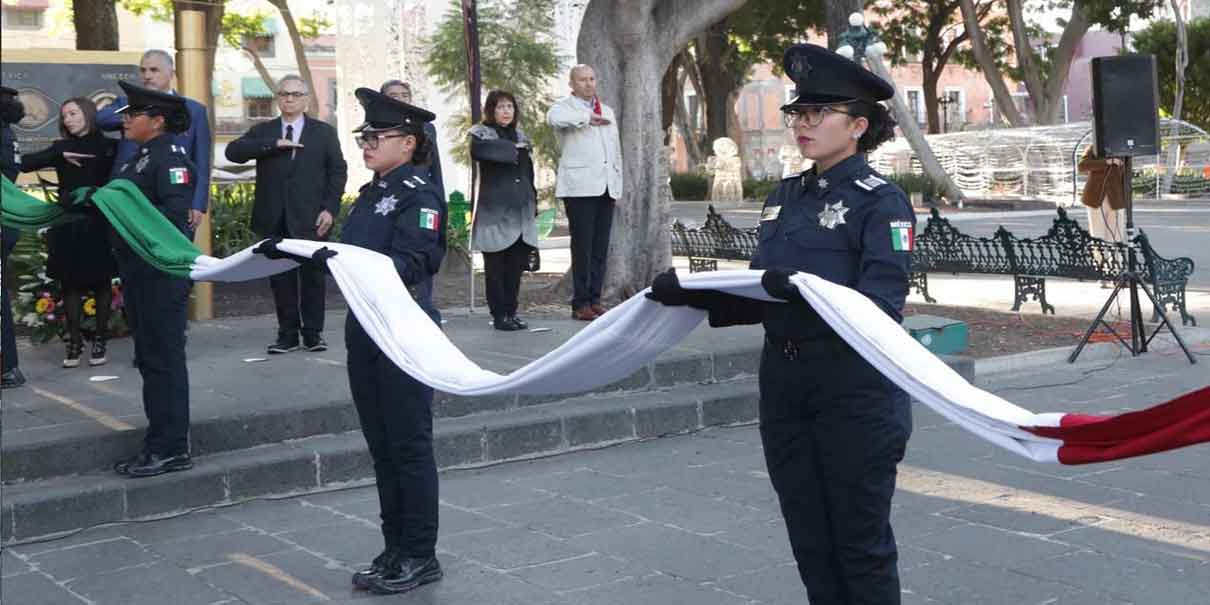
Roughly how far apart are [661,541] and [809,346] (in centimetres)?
243

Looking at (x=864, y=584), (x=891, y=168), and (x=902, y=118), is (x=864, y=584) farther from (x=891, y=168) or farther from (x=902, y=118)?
(x=891, y=168)

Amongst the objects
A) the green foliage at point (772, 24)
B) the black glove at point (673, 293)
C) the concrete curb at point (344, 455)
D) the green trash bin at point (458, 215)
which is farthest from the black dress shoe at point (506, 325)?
the green foliage at point (772, 24)

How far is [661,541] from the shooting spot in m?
6.21

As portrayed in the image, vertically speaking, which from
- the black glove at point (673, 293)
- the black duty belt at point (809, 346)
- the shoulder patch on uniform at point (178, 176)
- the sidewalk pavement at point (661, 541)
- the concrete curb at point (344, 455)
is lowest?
the sidewalk pavement at point (661, 541)

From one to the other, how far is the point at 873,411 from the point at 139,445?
4524mm

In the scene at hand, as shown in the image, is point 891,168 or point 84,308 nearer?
point 84,308

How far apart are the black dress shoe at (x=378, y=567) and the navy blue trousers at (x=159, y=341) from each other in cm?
179

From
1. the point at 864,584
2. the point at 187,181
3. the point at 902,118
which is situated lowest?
the point at 864,584

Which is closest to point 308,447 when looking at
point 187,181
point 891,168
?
point 187,181

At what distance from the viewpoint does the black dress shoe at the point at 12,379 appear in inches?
337

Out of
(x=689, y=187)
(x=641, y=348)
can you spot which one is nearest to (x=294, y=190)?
(x=641, y=348)

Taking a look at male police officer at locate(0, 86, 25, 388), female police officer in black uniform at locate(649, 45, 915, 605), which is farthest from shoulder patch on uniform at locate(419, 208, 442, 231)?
male police officer at locate(0, 86, 25, 388)

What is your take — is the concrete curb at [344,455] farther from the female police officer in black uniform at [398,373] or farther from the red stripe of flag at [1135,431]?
the red stripe of flag at [1135,431]

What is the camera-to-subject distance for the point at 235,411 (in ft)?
25.1
